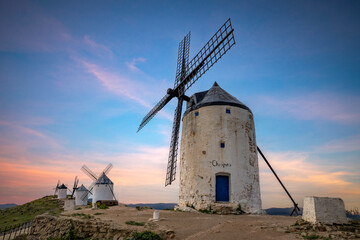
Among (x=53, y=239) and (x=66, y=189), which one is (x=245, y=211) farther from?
(x=66, y=189)

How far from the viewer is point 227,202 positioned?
648 inches

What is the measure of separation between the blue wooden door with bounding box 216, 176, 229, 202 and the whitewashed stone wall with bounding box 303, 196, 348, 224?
805cm

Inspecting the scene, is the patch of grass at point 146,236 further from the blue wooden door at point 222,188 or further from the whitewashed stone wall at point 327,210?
the blue wooden door at point 222,188

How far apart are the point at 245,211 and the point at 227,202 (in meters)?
1.43

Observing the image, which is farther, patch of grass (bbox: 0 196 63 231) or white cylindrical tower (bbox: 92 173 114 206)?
white cylindrical tower (bbox: 92 173 114 206)

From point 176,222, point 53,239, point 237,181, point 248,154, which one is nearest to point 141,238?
point 176,222

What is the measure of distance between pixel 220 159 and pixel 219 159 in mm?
76

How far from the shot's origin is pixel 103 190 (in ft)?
98.6

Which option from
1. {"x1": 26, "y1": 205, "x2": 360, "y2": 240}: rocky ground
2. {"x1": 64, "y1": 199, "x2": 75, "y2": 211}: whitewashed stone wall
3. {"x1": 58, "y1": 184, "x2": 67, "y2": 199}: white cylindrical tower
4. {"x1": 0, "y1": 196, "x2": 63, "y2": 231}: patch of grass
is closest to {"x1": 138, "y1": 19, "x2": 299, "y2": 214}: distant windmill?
{"x1": 26, "y1": 205, "x2": 360, "y2": 240}: rocky ground

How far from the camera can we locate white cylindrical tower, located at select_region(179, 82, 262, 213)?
1669 centimetres

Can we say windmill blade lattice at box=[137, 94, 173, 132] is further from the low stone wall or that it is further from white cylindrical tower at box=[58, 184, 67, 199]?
white cylindrical tower at box=[58, 184, 67, 199]

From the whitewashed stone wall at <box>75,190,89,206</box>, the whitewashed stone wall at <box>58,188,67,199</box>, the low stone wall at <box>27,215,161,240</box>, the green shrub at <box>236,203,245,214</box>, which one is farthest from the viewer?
the whitewashed stone wall at <box>58,188,67,199</box>

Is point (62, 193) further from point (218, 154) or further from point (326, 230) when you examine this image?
point (326, 230)

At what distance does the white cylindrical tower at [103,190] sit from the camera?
1173 inches
